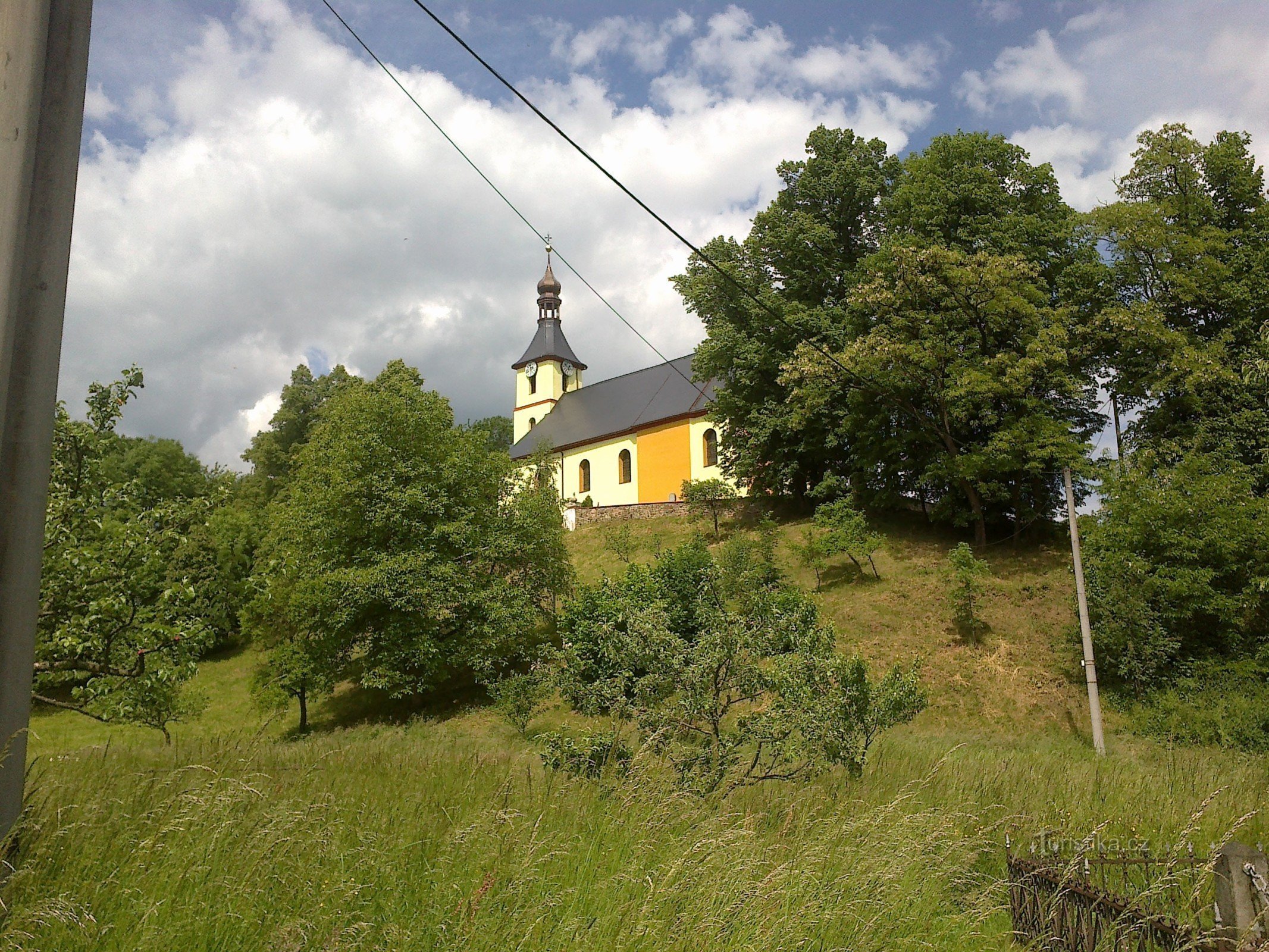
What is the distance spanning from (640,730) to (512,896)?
139 inches

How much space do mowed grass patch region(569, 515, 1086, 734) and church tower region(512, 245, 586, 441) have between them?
32.7 meters

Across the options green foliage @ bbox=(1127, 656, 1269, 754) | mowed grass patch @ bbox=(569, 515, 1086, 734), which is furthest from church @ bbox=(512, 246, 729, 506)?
green foliage @ bbox=(1127, 656, 1269, 754)

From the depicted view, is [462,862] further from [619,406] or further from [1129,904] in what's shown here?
[619,406]

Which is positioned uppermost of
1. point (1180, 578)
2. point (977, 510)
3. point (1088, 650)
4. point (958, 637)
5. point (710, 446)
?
point (710, 446)

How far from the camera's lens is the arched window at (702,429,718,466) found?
4288 cm

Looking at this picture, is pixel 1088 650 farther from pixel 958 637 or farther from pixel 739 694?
pixel 739 694

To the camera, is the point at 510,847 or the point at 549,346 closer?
the point at 510,847

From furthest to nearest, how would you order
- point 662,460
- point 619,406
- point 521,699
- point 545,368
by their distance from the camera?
point 545,368 → point 619,406 → point 662,460 → point 521,699

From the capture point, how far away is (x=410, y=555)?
22.7m

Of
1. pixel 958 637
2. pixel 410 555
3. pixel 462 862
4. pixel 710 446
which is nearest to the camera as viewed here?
pixel 462 862

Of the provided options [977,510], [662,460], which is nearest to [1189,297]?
[977,510]

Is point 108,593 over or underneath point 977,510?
underneath

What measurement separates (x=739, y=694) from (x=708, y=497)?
2547cm

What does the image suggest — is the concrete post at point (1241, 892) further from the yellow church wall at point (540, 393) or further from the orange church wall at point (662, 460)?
the yellow church wall at point (540, 393)
